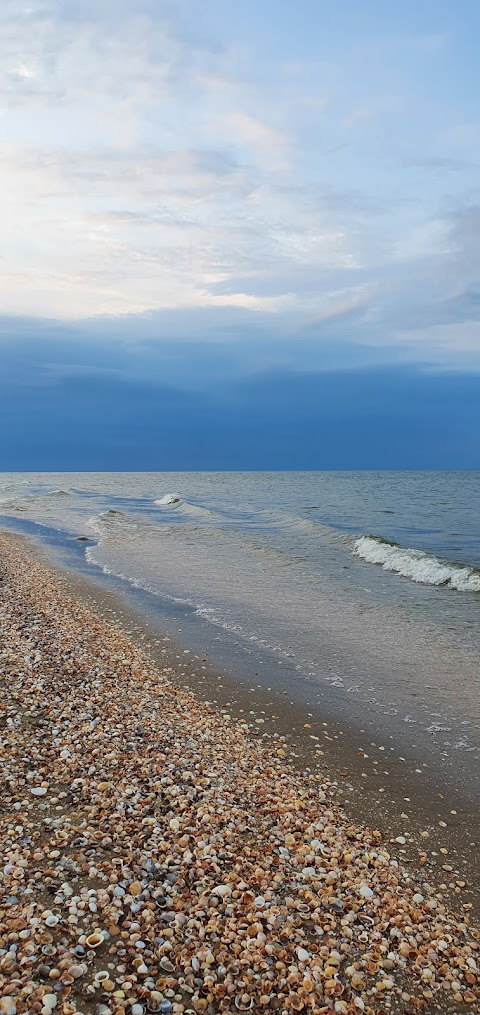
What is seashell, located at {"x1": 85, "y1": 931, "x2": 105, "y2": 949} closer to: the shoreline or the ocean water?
the shoreline

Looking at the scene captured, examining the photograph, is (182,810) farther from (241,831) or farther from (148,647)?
(148,647)

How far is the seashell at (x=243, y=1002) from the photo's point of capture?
3863 mm

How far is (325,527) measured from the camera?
121ft

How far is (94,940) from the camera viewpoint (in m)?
4.17

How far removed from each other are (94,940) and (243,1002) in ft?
3.69

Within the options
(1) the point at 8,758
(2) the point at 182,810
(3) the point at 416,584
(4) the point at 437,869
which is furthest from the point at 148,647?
(3) the point at 416,584

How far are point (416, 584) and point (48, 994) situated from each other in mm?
18336

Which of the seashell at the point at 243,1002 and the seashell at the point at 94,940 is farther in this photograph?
the seashell at the point at 94,940

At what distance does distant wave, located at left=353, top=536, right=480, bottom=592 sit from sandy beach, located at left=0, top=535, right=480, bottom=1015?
46.7 ft

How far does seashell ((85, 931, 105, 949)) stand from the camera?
4141 millimetres

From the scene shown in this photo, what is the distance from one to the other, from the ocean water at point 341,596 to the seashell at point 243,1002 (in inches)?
189

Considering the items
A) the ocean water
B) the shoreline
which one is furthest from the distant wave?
the shoreline

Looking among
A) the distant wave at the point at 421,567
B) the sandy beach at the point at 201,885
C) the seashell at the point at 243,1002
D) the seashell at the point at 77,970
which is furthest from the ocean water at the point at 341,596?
the seashell at the point at 77,970

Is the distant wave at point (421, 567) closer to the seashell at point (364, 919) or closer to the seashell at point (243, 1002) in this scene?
the seashell at point (364, 919)
